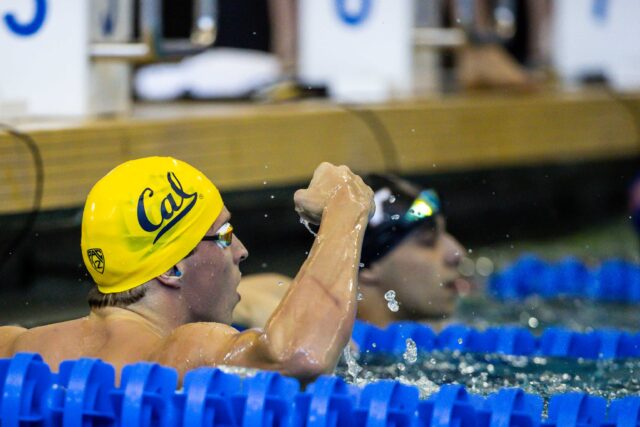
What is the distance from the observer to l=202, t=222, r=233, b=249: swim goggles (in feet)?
8.35

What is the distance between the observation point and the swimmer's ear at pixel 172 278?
251 centimetres

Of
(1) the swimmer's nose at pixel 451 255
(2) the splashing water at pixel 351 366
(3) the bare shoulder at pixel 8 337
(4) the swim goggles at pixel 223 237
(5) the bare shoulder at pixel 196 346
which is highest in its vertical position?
(4) the swim goggles at pixel 223 237

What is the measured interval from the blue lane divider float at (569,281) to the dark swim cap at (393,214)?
135 centimetres

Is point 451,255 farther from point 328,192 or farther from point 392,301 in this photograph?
point 328,192

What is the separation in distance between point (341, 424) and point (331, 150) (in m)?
2.50

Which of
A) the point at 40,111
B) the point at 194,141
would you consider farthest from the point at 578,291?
the point at 40,111

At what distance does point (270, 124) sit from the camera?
433cm

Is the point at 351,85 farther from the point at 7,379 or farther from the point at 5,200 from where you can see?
the point at 7,379

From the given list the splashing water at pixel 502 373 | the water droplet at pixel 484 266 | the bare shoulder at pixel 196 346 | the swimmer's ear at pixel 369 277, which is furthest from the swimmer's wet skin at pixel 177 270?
the water droplet at pixel 484 266

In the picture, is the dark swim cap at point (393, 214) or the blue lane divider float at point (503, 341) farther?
the dark swim cap at point (393, 214)

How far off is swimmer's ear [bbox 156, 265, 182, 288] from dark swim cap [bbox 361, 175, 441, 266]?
3.16 feet

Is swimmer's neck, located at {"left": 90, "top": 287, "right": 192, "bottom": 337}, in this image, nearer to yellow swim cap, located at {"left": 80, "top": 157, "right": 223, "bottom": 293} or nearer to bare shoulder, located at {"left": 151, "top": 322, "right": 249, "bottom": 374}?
yellow swim cap, located at {"left": 80, "top": 157, "right": 223, "bottom": 293}

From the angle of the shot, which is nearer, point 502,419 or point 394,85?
point 502,419

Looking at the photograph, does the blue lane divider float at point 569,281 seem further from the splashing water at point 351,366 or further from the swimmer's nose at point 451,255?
the splashing water at point 351,366
